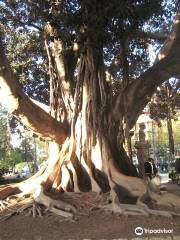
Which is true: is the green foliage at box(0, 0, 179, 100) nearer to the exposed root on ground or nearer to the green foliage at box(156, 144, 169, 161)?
the exposed root on ground

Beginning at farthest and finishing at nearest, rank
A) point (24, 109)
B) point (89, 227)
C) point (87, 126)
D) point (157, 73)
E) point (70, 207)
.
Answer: point (157, 73) → point (87, 126) → point (24, 109) → point (70, 207) → point (89, 227)

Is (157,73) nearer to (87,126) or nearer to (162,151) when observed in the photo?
(87,126)

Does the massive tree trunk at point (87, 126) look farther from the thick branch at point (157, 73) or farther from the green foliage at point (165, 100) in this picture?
the green foliage at point (165, 100)

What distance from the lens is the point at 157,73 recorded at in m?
10.5

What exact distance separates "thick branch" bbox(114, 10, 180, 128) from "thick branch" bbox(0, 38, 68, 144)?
5.50 feet

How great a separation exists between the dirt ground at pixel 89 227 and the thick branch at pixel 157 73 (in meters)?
3.54

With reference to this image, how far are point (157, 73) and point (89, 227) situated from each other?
487 cm

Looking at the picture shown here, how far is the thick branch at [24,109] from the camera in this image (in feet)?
29.6

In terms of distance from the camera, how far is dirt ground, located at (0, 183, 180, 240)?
6574 millimetres

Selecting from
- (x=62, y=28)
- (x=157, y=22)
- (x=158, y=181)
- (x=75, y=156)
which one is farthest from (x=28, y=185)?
(x=157, y=22)

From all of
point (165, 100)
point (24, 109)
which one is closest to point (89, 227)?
point (24, 109)

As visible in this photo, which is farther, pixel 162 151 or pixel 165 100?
pixel 162 151

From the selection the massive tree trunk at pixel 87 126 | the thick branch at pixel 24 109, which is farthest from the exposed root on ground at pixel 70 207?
the thick branch at pixel 24 109

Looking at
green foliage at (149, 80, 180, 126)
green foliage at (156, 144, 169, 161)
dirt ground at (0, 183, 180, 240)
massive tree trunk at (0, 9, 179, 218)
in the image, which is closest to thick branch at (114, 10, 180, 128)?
massive tree trunk at (0, 9, 179, 218)
